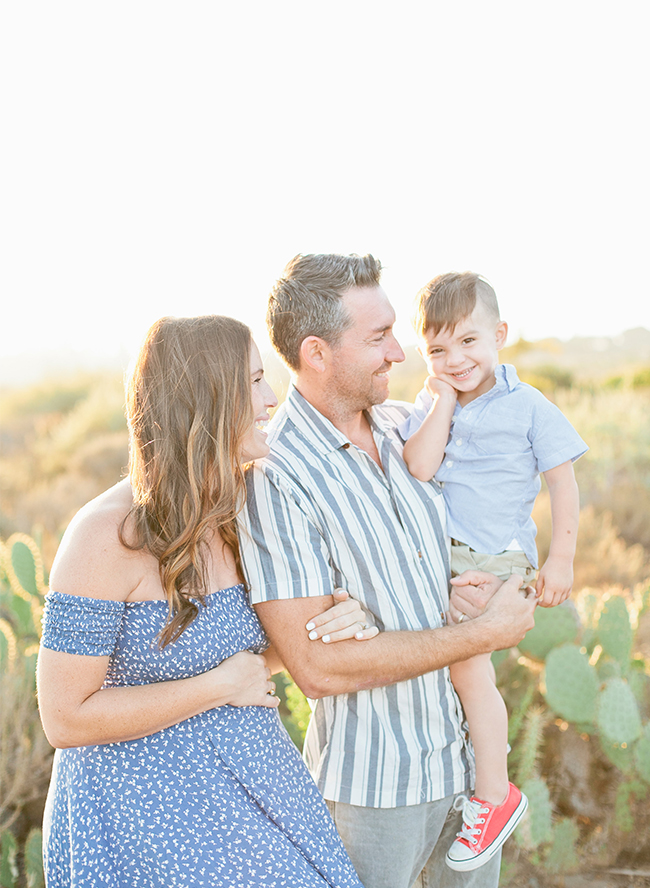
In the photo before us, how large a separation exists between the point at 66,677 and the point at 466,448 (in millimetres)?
1407

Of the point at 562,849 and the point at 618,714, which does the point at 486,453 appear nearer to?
the point at 618,714

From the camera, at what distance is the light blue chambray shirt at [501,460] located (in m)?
2.40

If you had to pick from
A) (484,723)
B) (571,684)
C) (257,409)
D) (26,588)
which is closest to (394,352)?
(257,409)

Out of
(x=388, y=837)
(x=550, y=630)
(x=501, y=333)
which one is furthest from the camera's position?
(x=550, y=630)

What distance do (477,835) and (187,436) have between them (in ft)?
4.59

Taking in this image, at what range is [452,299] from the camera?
2475 millimetres

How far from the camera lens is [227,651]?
1899 mm

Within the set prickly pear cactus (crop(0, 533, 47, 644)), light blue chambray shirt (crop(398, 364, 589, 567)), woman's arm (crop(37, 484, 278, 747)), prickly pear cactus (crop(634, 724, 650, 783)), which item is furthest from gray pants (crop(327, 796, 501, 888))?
prickly pear cactus (crop(0, 533, 47, 644))

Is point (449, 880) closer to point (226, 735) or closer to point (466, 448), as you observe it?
point (226, 735)

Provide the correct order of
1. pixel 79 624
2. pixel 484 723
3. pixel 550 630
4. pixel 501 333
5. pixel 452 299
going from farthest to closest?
pixel 550 630
pixel 501 333
pixel 452 299
pixel 484 723
pixel 79 624

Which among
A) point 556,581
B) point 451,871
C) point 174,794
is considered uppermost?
point 556,581

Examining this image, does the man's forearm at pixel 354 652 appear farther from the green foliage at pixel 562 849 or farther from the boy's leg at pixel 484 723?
the green foliage at pixel 562 849

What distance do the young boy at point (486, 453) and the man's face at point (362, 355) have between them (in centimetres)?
17

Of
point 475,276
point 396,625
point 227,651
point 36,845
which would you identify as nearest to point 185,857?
point 227,651
